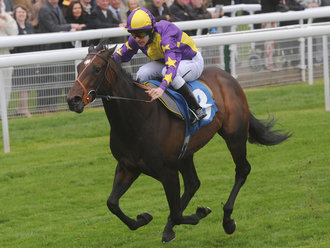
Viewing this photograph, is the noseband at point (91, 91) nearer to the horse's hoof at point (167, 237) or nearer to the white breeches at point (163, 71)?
the white breeches at point (163, 71)

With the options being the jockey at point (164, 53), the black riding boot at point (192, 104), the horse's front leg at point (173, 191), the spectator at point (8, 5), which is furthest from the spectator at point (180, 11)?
the horse's front leg at point (173, 191)

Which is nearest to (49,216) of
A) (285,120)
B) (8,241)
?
(8,241)

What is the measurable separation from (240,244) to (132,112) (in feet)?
4.56

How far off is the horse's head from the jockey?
1.10 ft

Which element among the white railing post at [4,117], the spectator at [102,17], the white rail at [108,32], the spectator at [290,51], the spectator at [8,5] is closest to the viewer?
the white railing post at [4,117]

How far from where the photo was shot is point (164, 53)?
6082 millimetres

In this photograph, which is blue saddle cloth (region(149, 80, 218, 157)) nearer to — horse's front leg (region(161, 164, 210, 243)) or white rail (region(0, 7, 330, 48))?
horse's front leg (region(161, 164, 210, 243))

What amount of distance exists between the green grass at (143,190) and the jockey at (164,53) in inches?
45.1

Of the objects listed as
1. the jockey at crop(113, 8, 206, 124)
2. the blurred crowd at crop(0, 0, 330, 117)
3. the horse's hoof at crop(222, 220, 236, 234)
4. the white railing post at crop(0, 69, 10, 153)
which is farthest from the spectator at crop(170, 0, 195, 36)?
the horse's hoof at crop(222, 220, 236, 234)

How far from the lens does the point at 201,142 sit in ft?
21.6

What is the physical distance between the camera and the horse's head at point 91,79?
5.42 metres

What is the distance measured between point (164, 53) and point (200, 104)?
0.64 metres

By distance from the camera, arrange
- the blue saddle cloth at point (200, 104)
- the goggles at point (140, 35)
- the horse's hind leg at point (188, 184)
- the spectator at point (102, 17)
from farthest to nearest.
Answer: the spectator at point (102, 17), the horse's hind leg at point (188, 184), the blue saddle cloth at point (200, 104), the goggles at point (140, 35)

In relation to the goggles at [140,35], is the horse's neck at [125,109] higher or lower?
lower
